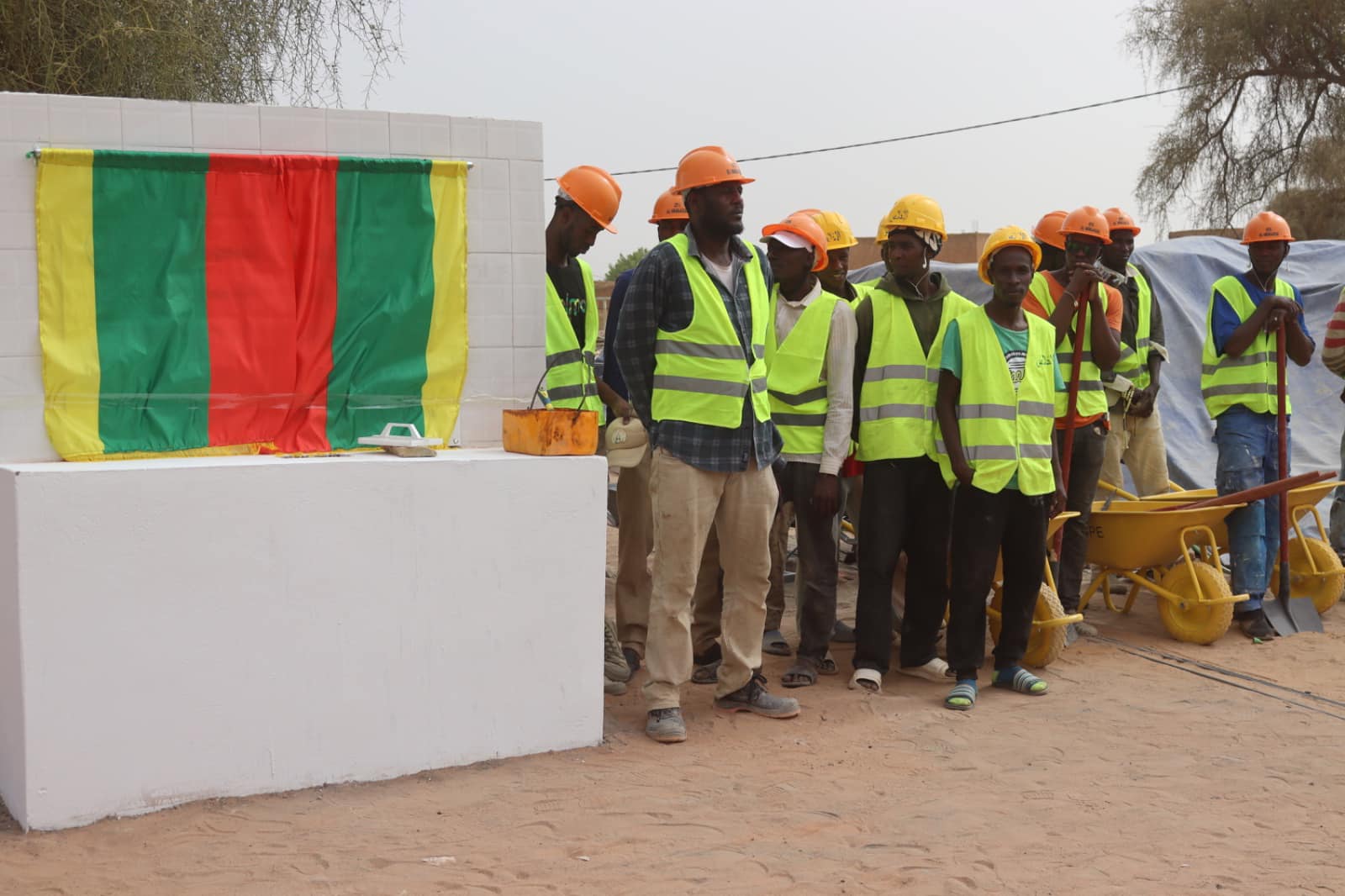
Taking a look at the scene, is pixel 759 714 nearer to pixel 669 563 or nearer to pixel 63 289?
pixel 669 563

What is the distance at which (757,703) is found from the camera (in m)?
5.43

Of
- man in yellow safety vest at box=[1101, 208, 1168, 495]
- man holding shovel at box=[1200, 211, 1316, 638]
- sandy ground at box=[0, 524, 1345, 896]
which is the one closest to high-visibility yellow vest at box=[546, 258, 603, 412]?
sandy ground at box=[0, 524, 1345, 896]

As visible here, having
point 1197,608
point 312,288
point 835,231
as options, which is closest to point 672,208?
point 835,231

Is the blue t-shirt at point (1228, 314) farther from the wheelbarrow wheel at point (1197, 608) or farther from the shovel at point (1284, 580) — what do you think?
the wheelbarrow wheel at point (1197, 608)

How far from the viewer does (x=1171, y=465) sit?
10.2m

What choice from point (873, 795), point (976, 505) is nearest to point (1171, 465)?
point (976, 505)

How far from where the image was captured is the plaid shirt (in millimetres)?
4980

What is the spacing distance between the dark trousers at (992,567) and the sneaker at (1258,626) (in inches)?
70.9

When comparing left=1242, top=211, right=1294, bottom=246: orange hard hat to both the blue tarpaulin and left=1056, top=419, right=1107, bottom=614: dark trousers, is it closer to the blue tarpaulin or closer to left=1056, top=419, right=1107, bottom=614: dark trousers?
left=1056, top=419, right=1107, bottom=614: dark trousers

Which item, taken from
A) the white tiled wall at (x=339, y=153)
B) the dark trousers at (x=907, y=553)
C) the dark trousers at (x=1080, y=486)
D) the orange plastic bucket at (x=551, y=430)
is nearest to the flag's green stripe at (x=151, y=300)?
the white tiled wall at (x=339, y=153)

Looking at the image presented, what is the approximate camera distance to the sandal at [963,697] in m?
5.60

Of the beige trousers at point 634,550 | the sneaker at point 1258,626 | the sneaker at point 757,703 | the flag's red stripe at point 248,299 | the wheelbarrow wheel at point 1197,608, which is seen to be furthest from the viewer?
the sneaker at point 1258,626

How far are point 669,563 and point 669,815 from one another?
43.7 inches

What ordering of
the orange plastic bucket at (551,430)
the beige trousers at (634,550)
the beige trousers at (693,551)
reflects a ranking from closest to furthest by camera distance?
the orange plastic bucket at (551,430) → the beige trousers at (693,551) → the beige trousers at (634,550)
